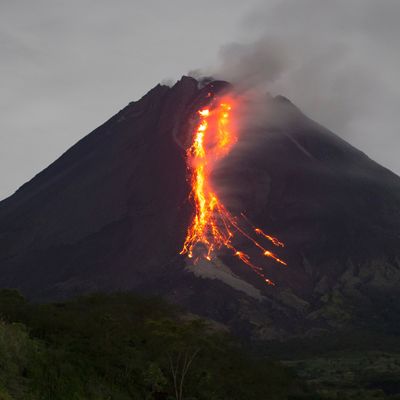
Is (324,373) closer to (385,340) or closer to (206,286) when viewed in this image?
(385,340)

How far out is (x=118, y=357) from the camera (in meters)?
36.7

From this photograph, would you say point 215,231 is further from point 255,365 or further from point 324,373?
point 255,365

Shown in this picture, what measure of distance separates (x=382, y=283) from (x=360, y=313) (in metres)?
14.0

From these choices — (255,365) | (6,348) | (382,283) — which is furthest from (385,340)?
(6,348)

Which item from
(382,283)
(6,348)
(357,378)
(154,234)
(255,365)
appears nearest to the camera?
(6,348)

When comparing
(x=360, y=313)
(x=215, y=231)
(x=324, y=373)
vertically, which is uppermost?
(x=215, y=231)

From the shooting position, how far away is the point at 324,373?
111 m

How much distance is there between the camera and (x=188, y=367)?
4038 centimetres

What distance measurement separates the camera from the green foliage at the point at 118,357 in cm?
3169

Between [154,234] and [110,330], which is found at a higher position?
[154,234]

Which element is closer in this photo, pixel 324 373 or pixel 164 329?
pixel 164 329

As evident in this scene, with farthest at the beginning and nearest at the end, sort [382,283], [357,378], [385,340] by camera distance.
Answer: [382,283] → [385,340] → [357,378]

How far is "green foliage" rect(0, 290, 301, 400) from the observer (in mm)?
31688

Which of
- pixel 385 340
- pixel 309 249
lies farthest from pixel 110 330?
pixel 309 249
